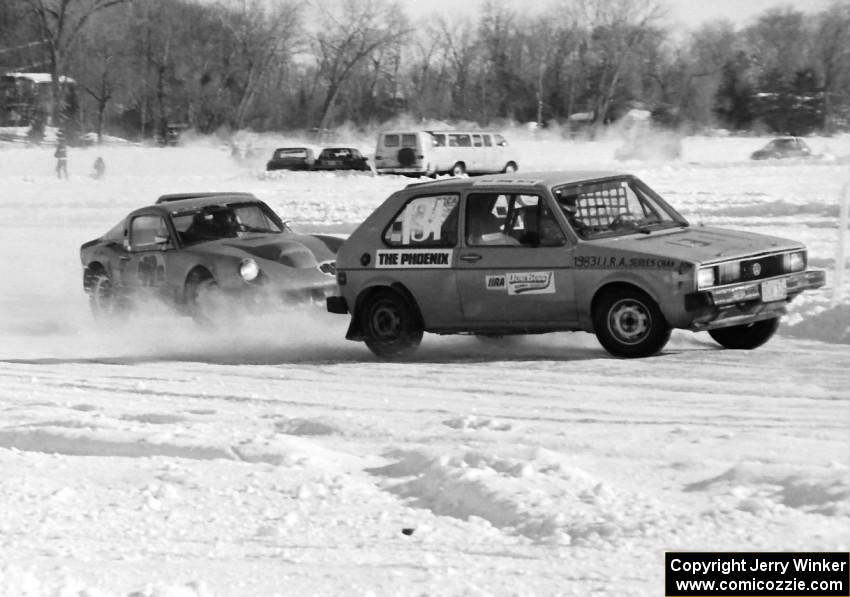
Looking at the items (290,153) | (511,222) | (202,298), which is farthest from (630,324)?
(290,153)

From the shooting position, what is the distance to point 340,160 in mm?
48344

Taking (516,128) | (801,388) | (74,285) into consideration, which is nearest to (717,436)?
(801,388)

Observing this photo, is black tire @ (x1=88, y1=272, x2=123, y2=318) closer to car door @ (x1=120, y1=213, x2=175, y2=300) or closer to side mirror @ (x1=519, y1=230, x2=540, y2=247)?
car door @ (x1=120, y1=213, x2=175, y2=300)

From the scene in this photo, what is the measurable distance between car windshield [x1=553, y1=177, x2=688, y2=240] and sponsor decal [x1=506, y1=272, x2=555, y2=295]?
1.34 ft

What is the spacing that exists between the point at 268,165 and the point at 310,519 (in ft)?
145

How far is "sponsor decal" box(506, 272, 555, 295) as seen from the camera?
1037cm

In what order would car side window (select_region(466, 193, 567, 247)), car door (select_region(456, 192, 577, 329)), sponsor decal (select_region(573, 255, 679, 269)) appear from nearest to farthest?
sponsor decal (select_region(573, 255, 679, 269)) → car door (select_region(456, 192, 577, 329)) → car side window (select_region(466, 193, 567, 247))

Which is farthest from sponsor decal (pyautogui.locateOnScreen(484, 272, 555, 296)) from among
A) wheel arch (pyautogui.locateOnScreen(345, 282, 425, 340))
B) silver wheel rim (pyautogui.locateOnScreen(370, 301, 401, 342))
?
silver wheel rim (pyautogui.locateOnScreen(370, 301, 401, 342))

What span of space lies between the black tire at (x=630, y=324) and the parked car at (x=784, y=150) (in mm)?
40234

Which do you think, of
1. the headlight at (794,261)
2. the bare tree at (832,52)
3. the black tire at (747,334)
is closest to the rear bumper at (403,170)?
the bare tree at (832,52)

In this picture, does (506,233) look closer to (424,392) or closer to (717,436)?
(424,392)

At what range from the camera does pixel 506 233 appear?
10.7 m

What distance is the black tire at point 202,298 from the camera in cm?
1330

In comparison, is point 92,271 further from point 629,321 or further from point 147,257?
point 629,321
